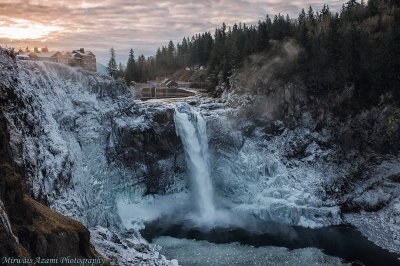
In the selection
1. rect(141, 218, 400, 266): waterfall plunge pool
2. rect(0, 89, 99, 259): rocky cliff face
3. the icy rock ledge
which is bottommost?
rect(141, 218, 400, 266): waterfall plunge pool

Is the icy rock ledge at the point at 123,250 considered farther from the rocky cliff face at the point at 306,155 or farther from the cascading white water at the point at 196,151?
the rocky cliff face at the point at 306,155

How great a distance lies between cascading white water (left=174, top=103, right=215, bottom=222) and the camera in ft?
156

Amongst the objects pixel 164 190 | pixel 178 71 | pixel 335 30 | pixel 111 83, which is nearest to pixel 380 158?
pixel 335 30

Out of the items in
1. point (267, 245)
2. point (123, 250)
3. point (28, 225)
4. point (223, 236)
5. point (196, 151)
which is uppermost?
point (28, 225)

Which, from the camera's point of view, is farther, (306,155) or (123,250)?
(306,155)

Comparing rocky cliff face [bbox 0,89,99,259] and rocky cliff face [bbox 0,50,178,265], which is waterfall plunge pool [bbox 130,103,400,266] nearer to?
rocky cliff face [bbox 0,50,178,265]

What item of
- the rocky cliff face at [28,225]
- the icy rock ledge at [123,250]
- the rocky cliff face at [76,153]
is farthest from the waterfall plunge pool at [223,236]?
the rocky cliff face at [28,225]

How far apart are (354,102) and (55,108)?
3431 centimetres

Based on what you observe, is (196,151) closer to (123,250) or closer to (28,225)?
(123,250)

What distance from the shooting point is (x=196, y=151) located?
48469 millimetres

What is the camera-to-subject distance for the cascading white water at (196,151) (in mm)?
47656

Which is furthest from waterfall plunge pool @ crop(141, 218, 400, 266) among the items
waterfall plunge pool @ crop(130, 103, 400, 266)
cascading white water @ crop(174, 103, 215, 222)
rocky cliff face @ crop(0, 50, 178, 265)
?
cascading white water @ crop(174, 103, 215, 222)

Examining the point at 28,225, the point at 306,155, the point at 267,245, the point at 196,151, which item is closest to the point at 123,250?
the point at 28,225

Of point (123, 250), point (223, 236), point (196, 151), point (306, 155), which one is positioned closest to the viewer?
point (123, 250)
